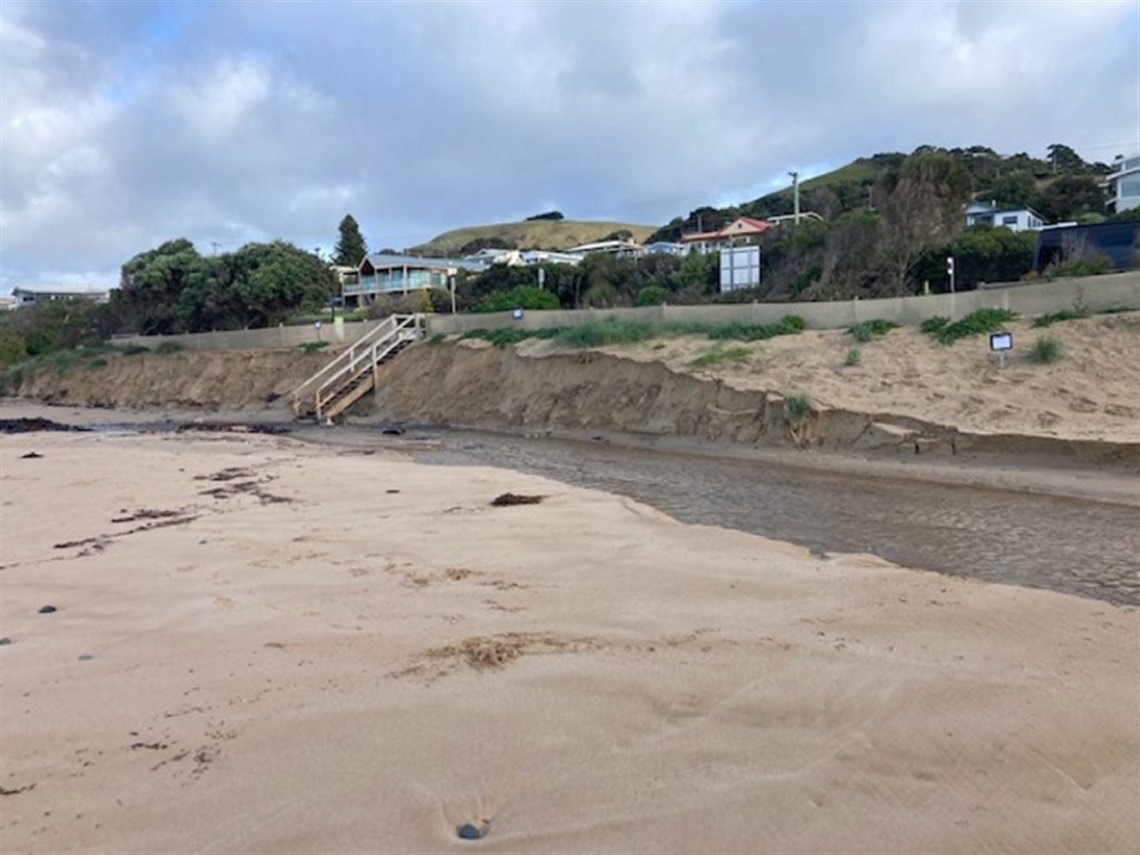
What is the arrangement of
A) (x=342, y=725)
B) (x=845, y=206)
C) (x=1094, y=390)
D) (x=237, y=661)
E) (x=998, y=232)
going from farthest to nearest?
(x=845, y=206)
(x=998, y=232)
(x=1094, y=390)
(x=237, y=661)
(x=342, y=725)

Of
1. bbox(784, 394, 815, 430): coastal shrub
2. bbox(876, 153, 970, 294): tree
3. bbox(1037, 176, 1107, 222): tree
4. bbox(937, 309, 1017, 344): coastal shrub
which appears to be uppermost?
bbox(1037, 176, 1107, 222): tree

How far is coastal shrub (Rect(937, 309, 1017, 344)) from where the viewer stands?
55.9 feet

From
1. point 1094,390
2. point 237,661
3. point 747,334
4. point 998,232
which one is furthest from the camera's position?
point 998,232

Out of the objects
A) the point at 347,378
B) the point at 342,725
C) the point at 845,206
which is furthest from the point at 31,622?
the point at 845,206

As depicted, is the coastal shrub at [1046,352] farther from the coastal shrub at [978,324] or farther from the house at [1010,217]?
the house at [1010,217]

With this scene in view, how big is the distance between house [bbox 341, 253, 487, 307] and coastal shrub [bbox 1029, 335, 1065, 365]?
2082 inches

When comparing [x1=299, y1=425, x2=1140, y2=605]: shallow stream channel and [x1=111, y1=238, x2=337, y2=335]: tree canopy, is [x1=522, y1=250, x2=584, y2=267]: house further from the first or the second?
[x1=299, y1=425, x2=1140, y2=605]: shallow stream channel

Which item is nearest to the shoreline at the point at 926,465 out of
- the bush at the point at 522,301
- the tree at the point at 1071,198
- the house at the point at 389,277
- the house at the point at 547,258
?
the bush at the point at 522,301

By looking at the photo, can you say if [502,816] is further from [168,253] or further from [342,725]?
[168,253]

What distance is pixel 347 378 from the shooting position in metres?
30.3

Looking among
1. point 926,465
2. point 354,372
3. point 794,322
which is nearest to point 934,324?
point 794,322

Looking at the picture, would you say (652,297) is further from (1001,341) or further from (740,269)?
(1001,341)

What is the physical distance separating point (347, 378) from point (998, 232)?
22944mm

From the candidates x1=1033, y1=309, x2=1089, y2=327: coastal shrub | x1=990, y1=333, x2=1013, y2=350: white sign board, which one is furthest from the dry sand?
x1=1033, y1=309, x2=1089, y2=327: coastal shrub
